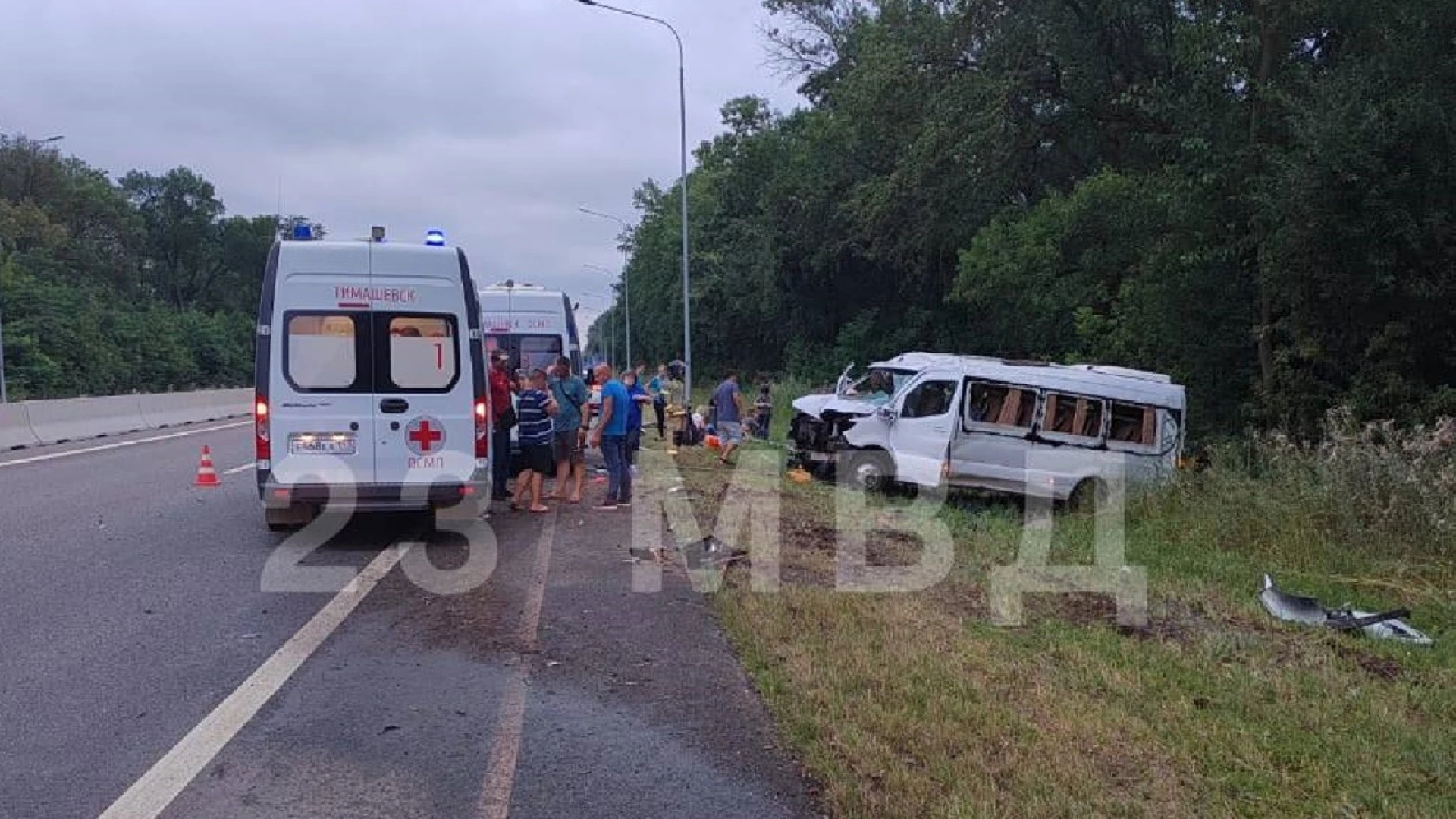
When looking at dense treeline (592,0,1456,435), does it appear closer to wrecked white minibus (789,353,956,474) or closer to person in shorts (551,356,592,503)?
wrecked white minibus (789,353,956,474)

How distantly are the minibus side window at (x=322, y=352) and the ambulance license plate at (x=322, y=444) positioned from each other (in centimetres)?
39

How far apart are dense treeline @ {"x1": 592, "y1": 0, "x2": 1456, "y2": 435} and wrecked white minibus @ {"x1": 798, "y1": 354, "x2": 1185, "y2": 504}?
9.11 feet

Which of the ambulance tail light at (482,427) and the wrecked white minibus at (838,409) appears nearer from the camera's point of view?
the ambulance tail light at (482,427)

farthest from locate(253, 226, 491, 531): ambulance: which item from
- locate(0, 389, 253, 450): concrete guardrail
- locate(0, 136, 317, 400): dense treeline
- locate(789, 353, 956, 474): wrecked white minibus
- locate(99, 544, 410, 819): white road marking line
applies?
locate(0, 136, 317, 400): dense treeline

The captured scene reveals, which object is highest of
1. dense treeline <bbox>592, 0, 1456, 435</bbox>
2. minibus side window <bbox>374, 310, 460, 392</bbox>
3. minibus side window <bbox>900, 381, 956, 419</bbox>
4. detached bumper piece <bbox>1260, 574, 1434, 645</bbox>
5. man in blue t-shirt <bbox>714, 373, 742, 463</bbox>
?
dense treeline <bbox>592, 0, 1456, 435</bbox>

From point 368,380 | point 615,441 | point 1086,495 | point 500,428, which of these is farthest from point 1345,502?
point 368,380

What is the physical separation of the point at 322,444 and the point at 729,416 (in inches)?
405

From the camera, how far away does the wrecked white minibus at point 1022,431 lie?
15.2 meters

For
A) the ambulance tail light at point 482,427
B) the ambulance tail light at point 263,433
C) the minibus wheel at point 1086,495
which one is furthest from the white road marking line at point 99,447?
the minibus wheel at point 1086,495

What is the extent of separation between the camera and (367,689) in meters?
6.00

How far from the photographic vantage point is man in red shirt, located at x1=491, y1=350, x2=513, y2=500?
13070mm

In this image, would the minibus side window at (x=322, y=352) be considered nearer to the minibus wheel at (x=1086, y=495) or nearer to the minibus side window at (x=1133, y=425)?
the minibus wheel at (x=1086, y=495)

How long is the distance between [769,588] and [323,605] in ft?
10.1

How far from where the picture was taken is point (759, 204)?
51.6m
